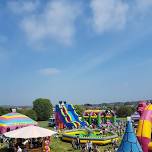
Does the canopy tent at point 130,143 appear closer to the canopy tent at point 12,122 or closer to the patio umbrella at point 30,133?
the patio umbrella at point 30,133

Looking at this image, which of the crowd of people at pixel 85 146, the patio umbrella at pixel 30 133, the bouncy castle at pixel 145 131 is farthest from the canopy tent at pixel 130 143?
the crowd of people at pixel 85 146

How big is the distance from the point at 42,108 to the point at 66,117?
74.7 ft

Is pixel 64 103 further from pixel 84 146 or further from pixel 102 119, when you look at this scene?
pixel 84 146

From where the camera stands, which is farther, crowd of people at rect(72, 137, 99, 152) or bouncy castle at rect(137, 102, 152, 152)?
crowd of people at rect(72, 137, 99, 152)

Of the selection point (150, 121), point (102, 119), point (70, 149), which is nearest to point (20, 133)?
point (70, 149)

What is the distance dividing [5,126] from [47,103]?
32.4 m

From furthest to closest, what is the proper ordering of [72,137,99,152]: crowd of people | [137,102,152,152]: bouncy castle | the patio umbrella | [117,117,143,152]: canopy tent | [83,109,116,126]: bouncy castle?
1. [83,109,116,126]: bouncy castle
2. [72,137,99,152]: crowd of people
3. the patio umbrella
4. [137,102,152,152]: bouncy castle
5. [117,117,143,152]: canopy tent

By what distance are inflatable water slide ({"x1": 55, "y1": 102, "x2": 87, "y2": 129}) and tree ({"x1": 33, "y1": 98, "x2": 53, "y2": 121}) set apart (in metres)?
21.0

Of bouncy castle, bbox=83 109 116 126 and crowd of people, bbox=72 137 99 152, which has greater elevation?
bouncy castle, bbox=83 109 116 126

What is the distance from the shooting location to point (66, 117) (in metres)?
37.8

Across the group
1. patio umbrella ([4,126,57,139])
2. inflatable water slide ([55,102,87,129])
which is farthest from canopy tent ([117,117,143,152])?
inflatable water slide ([55,102,87,129])

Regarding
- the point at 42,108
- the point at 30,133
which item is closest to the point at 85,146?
the point at 30,133

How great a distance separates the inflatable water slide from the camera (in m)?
36.6

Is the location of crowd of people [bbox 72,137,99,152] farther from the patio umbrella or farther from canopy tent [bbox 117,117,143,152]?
canopy tent [bbox 117,117,143,152]
